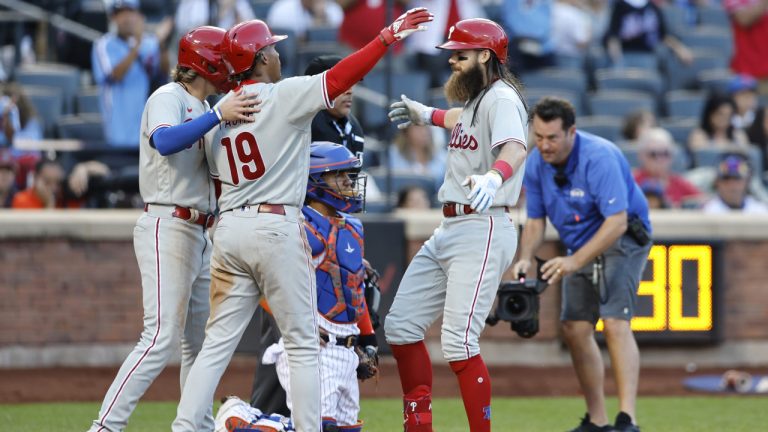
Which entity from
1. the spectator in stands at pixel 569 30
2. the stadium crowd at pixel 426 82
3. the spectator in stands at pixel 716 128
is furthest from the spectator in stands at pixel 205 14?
the spectator in stands at pixel 716 128

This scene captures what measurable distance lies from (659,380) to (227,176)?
487cm

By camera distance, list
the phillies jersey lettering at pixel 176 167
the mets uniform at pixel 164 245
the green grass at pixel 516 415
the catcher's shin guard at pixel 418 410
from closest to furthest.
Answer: the mets uniform at pixel 164 245 → the phillies jersey lettering at pixel 176 167 → the catcher's shin guard at pixel 418 410 → the green grass at pixel 516 415

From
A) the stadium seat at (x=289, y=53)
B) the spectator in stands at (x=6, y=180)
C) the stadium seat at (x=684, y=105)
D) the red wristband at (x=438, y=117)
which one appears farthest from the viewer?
the stadium seat at (x=684, y=105)

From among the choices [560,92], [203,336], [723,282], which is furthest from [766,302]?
[203,336]

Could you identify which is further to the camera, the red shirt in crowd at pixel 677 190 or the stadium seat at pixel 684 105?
the stadium seat at pixel 684 105

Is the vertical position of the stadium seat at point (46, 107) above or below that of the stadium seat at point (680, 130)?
above

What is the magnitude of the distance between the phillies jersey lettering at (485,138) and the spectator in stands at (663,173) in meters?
4.92

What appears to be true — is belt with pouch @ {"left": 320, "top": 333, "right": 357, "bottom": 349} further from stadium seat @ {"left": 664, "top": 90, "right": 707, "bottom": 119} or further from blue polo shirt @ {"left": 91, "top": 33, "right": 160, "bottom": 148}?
stadium seat @ {"left": 664, "top": 90, "right": 707, "bottom": 119}

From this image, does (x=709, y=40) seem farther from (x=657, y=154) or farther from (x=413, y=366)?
(x=413, y=366)

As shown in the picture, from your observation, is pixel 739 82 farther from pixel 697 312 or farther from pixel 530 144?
pixel 697 312

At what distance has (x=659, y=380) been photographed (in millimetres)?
9570

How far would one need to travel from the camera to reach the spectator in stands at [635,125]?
12250mm

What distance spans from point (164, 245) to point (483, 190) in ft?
4.88

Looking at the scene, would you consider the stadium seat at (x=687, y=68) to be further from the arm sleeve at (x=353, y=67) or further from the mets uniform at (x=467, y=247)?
the arm sleeve at (x=353, y=67)
